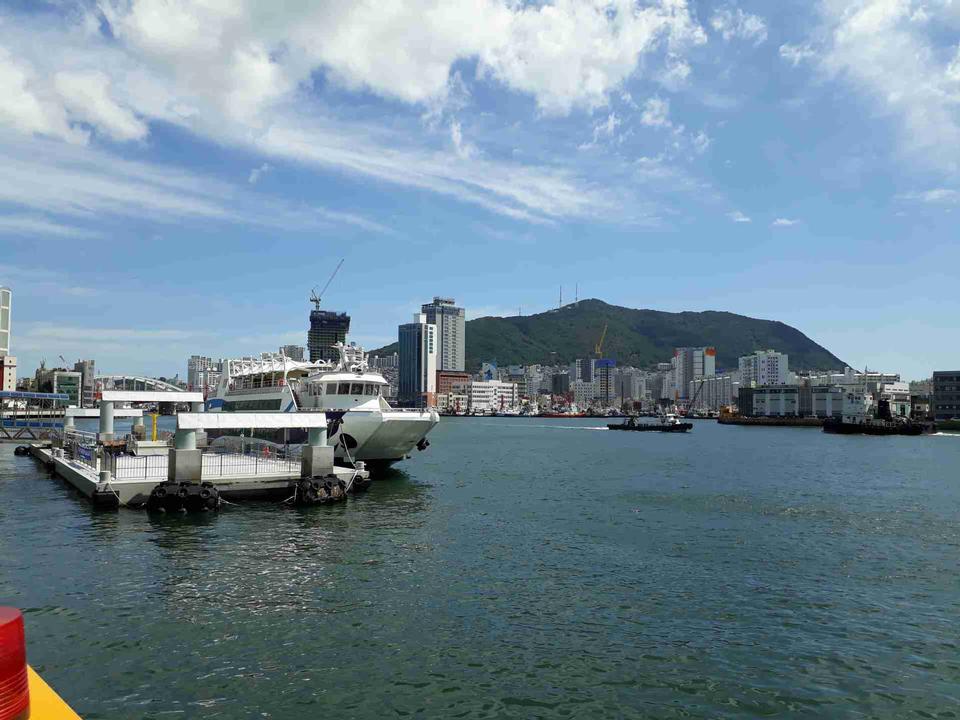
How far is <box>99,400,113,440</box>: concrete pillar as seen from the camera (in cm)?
5050

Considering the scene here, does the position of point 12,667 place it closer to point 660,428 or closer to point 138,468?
point 138,468

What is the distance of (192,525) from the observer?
29.8 m

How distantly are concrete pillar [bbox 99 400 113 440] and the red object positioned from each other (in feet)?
162

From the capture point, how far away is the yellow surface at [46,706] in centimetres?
689

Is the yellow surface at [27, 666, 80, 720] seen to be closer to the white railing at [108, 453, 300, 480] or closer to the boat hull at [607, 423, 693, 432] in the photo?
the white railing at [108, 453, 300, 480]

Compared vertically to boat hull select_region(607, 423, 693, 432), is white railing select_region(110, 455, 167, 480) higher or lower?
higher

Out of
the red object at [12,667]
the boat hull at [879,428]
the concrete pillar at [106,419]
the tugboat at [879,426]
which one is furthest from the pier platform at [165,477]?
the tugboat at [879,426]

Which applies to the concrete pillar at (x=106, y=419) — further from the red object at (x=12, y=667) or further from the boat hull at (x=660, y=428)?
the boat hull at (x=660, y=428)

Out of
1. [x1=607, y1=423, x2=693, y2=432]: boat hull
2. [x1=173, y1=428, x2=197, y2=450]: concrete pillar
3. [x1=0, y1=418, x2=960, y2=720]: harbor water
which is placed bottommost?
[x1=607, y1=423, x2=693, y2=432]: boat hull

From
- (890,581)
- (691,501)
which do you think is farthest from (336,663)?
(691,501)

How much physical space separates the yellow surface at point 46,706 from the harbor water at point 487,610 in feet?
18.1

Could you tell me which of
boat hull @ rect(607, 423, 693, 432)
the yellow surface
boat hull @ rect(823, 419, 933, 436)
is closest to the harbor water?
the yellow surface

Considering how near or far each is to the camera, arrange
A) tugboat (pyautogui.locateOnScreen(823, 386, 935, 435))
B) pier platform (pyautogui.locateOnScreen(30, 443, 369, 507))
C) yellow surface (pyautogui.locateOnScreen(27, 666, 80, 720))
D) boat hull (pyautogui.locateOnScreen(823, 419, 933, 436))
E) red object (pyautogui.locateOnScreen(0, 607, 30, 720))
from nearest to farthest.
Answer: red object (pyautogui.locateOnScreen(0, 607, 30, 720)), yellow surface (pyautogui.locateOnScreen(27, 666, 80, 720)), pier platform (pyautogui.locateOnScreen(30, 443, 369, 507)), boat hull (pyautogui.locateOnScreen(823, 419, 933, 436)), tugboat (pyautogui.locateOnScreen(823, 386, 935, 435))

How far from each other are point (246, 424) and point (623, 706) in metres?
28.5
